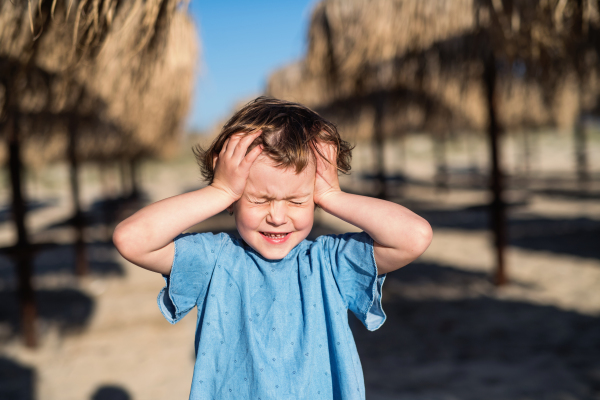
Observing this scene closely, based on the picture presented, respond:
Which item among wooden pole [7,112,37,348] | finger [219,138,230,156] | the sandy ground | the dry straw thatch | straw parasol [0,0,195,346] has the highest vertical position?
the dry straw thatch

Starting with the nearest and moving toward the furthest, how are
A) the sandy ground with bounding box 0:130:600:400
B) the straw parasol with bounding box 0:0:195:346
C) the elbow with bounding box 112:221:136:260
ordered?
the elbow with bounding box 112:221:136:260 → the straw parasol with bounding box 0:0:195:346 → the sandy ground with bounding box 0:130:600:400

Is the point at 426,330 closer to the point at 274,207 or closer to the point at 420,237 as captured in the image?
the point at 420,237

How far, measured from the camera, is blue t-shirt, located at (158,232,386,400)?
975 millimetres

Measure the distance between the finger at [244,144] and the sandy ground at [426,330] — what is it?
82.3 inches

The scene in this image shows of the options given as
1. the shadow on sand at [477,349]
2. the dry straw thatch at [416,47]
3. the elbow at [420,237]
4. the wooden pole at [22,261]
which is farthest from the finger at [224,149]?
the wooden pole at [22,261]

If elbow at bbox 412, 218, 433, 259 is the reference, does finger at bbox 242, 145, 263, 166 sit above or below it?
above

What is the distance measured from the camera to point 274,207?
3.14ft

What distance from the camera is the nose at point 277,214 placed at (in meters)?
0.95

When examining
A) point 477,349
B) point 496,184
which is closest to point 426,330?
point 477,349

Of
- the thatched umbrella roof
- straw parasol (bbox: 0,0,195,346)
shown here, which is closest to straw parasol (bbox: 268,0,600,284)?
the thatched umbrella roof

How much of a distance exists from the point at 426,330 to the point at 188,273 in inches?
115

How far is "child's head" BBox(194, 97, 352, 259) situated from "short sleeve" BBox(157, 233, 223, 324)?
117 millimetres

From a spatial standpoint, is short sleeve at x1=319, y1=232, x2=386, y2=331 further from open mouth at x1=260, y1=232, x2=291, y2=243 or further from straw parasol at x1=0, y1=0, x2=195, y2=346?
straw parasol at x1=0, y1=0, x2=195, y2=346

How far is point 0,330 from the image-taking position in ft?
12.7
